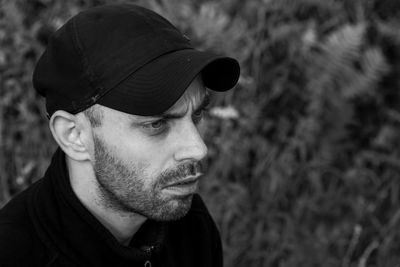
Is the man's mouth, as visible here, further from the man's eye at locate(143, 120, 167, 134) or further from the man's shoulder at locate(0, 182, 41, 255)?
the man's shoulder at locate(0, 182, 41, 255)

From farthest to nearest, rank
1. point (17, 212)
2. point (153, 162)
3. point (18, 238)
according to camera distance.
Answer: point (153, 162)
point (17, 212)
point (18, 238)

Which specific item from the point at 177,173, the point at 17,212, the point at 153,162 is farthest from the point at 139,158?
the point at 17,212

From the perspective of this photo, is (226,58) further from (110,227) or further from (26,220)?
(26,220)

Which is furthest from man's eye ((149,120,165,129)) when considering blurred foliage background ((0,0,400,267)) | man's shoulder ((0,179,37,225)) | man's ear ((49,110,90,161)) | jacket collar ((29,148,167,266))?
blurred foliage background ((0,0,400,267))

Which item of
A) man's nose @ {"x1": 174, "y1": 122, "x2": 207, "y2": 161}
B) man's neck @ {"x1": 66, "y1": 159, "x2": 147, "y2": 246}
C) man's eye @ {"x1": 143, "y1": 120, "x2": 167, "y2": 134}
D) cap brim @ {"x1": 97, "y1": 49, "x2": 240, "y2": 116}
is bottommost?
man's neck @ {"x1": 66, "y1": 159, "x2": 147, "y2": 246}

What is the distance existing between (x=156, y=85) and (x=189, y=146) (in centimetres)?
28

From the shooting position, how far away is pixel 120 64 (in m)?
1.97

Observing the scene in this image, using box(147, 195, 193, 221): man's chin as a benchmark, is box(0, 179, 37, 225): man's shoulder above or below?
above

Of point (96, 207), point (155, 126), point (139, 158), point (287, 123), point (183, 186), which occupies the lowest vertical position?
point (287, 123)

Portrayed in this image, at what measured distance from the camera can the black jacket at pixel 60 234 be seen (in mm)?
1919

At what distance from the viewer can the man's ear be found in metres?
2.15

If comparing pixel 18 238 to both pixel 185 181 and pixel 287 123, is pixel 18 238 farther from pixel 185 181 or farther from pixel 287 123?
pixel 287 123

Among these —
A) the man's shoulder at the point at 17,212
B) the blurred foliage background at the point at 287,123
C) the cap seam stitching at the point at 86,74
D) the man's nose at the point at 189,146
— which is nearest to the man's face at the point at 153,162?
the man's nose at the point at 189,146

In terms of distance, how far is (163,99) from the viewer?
6.62ft
